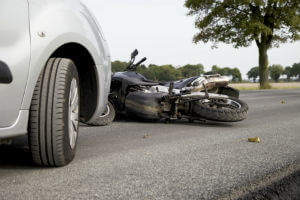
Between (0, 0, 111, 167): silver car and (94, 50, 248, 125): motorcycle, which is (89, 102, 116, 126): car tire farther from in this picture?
(0, 0, 111, 167): silver car

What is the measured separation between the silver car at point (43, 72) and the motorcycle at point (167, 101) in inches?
100

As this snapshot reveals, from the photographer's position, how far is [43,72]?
2.54m

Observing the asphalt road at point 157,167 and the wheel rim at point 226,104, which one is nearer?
the asphalt road at point 157,167

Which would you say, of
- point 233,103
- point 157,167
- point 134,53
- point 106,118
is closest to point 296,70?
point 233,103

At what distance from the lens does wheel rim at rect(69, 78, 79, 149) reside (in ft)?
9.15

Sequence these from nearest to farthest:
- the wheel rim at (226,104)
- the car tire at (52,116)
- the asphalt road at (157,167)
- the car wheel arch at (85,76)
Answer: the asphalt road at (157,167) < the car tire at (52,116) < the car wheel arch at (85,76) < the wheel rim at (226,104)

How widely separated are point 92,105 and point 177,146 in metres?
0.92

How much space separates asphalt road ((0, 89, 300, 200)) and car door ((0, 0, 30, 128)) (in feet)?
1.55

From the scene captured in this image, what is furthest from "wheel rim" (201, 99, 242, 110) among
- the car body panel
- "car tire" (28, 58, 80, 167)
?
"car tire" (28, 58, 80, 167)

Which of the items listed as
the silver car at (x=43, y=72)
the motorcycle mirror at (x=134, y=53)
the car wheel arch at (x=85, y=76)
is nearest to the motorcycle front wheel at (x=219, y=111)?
the motorcycle mirror at (x=134, y=53)

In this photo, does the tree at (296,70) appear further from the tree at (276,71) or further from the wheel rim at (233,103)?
the wheel rim at (233,103)

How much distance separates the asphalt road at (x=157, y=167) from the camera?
7.09ft

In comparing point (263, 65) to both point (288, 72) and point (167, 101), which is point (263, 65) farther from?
point (288, 72)

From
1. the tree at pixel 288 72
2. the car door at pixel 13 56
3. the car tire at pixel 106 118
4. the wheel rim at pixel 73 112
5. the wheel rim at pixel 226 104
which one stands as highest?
the car door at pixel 13 56
